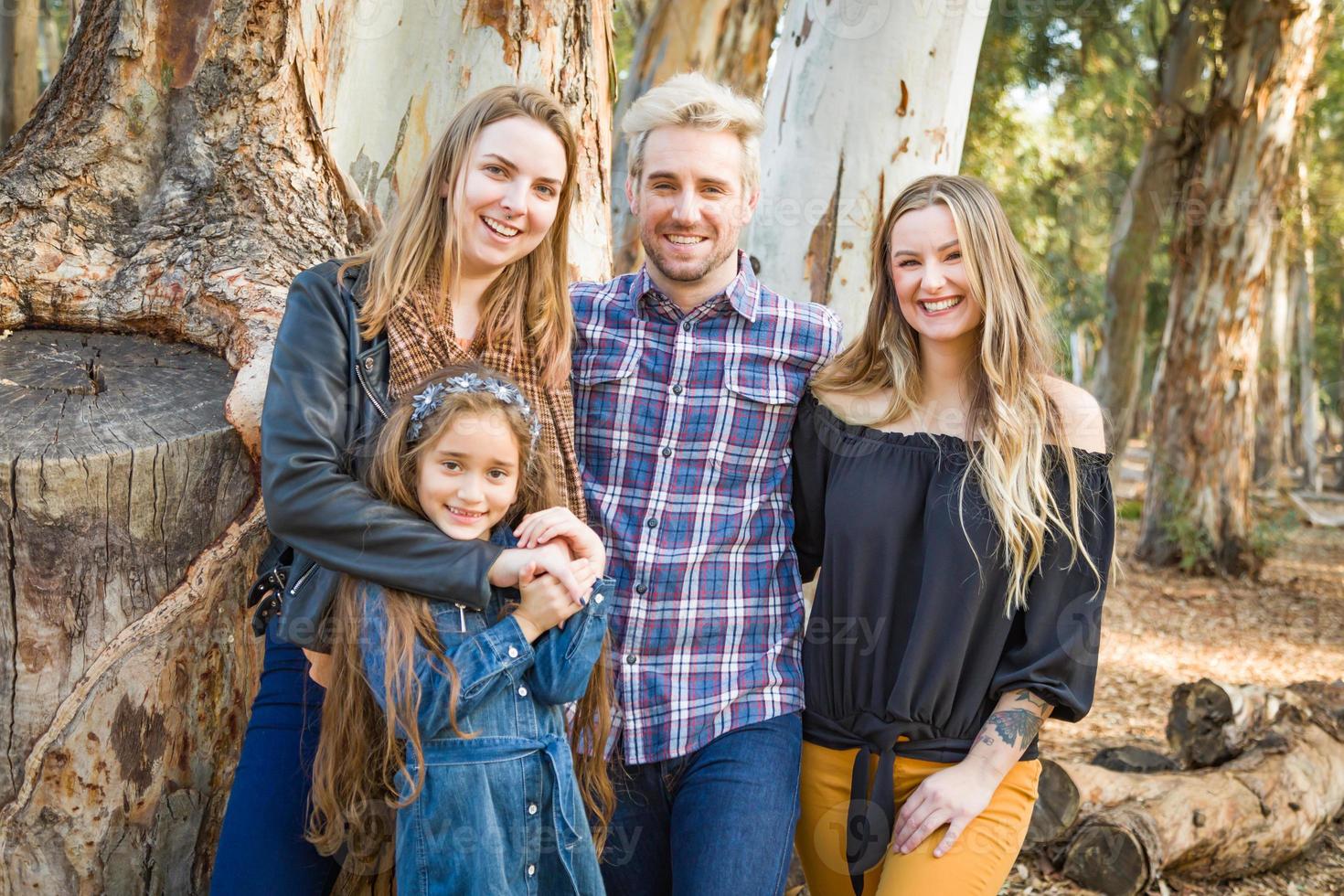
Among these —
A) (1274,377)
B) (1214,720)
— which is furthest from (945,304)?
(1274,377)

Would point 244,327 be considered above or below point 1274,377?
below

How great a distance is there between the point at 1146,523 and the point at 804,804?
9.22 m

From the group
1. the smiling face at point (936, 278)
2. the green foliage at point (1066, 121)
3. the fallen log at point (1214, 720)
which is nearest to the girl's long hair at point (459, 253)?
the smiling face at point (936, 278)

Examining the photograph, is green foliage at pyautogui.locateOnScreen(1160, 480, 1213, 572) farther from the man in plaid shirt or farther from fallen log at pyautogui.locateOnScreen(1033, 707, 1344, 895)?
the man in plaid shirt

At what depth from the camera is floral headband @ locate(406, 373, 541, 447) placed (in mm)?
A: 2229

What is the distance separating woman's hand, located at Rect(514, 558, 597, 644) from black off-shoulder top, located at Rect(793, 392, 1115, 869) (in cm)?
67

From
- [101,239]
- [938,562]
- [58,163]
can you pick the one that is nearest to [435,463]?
[938,562]

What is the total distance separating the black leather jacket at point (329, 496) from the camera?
2.14 m

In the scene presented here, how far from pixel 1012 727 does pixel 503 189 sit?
161 centimetres

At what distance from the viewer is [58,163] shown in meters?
2.96

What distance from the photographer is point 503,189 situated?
245 centimetres

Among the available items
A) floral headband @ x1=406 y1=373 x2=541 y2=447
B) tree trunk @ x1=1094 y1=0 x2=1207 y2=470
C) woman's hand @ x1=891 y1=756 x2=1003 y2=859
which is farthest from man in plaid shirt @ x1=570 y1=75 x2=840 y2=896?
tree trunk @ x1=1094 y1=0 x2=1207 y2=470

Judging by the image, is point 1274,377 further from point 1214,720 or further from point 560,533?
point 560,533

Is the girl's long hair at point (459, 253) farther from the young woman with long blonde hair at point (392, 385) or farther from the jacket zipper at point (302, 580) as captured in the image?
the jacket zipper at point (302, 580)
